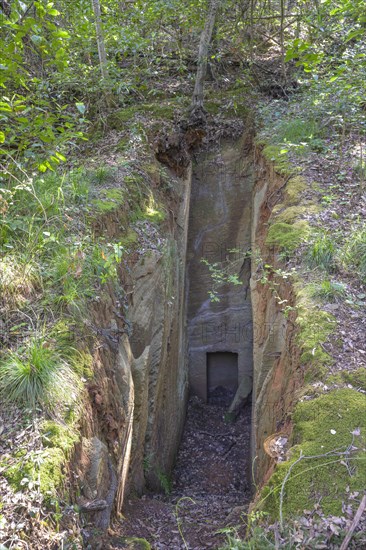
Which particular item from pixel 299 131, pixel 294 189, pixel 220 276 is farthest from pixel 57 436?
pixel 299 131

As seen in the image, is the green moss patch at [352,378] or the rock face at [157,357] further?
the rock face at [157,357]

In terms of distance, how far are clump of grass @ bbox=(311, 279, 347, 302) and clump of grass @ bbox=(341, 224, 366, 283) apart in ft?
1.22

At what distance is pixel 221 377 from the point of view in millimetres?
11164

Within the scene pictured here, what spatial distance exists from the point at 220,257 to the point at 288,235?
4.87m

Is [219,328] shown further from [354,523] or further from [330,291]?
[354,523]

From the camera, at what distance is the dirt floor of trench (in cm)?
428

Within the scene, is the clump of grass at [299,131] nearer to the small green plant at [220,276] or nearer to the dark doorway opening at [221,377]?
the small green plant at [220,276]

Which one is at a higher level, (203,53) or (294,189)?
(203,53)

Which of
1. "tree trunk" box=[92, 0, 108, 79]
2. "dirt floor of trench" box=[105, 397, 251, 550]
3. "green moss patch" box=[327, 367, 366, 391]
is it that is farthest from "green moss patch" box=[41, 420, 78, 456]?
"tree trunk" box=[92, 0, 108, 79]

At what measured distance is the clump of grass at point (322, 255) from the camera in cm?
504

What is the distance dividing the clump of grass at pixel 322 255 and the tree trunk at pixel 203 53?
504 centimetres

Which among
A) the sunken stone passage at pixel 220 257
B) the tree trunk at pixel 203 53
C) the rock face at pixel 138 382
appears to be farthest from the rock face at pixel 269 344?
the tree trunk at pixel 203 53

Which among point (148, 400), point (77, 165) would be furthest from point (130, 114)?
point (148, 400)

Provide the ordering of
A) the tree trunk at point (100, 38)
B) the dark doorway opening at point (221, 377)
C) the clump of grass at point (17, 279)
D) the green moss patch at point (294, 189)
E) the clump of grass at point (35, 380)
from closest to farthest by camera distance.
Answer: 1. the clump of grass at point (35, 380)
2. the clump of grass at point (17, 279)
3. the green moss patch at point (294, 189)
4. the tree trunk at point (100, 38)
5. the dark doorway opening at point (221, 377)
